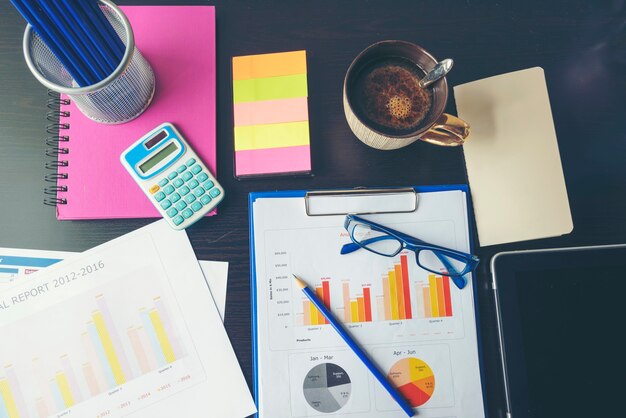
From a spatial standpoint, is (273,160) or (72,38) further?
(273,160)

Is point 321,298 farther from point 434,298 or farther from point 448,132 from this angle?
point 448,132

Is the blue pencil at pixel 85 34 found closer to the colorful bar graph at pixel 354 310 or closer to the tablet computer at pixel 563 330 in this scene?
the colorful bar graph at pixel 354 310

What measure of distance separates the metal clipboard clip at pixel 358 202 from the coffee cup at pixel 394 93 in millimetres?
72

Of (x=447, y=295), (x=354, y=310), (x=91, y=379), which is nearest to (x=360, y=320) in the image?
(x=354, y=310)

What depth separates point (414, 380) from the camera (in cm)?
58

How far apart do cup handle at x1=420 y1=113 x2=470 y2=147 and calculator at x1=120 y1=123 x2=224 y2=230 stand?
0.89 feet

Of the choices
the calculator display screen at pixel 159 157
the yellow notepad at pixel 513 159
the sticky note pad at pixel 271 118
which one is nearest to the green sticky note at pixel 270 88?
the sticky note pad at pixel 271 118

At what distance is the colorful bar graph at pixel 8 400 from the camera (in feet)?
1.82

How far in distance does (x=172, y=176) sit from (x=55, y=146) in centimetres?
16

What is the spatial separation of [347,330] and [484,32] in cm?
45

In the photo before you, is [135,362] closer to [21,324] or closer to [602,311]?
[21,324]

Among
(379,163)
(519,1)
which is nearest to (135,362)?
(379,163)

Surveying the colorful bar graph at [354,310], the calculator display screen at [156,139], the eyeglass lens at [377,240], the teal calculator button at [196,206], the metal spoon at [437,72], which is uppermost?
the metal spoon at [437,72]

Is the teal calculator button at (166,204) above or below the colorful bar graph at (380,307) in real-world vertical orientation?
above
